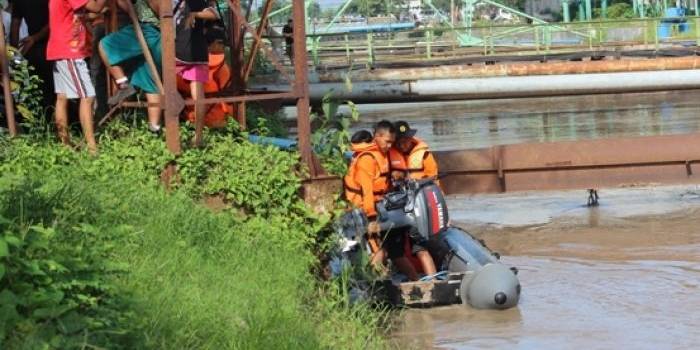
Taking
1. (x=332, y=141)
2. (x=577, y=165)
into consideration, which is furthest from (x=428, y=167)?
(x=577, y=165)

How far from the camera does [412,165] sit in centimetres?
1127

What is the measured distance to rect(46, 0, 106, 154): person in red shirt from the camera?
34.1ft

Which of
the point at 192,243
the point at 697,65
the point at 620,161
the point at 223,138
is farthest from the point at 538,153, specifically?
the point at 697,65

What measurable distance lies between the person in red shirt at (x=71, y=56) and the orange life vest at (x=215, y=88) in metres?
0.92

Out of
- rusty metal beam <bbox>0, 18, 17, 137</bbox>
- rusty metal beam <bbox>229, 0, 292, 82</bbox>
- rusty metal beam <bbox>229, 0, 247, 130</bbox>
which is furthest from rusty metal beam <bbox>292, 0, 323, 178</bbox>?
rusty metal beam <bbox>0, 18, 17, 137</bbox>

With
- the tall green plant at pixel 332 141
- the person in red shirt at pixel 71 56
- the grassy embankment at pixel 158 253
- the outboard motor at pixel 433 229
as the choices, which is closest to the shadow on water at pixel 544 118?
the tall green plant at pixel 332 141

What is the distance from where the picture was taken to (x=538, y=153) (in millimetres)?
14867

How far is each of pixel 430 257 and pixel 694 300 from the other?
2369 mm

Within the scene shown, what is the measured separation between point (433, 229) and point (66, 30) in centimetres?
345

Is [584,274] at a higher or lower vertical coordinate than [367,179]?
lower

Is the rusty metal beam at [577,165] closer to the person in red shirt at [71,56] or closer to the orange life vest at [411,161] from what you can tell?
the orange life vest at [411,161]

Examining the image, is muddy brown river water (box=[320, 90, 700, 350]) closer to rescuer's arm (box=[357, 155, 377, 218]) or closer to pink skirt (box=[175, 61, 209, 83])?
rescuer's arm (box=[357, 155, 377, 218])

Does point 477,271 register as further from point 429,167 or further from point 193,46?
point 193,46

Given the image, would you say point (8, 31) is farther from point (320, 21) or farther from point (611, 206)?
point (320, 21)
